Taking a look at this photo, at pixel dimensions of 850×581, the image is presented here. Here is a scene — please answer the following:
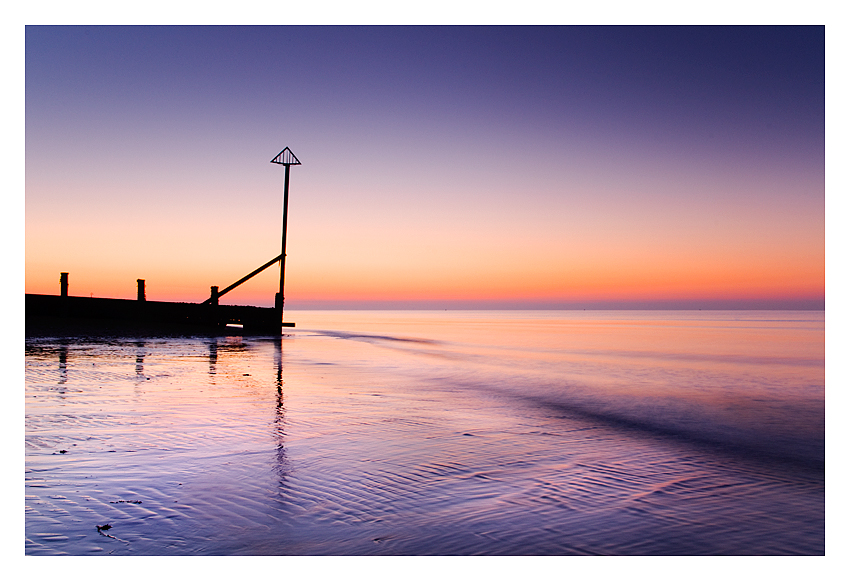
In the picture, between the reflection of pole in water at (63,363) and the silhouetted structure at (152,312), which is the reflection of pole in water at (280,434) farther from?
the silhouetted structure at (152,312)

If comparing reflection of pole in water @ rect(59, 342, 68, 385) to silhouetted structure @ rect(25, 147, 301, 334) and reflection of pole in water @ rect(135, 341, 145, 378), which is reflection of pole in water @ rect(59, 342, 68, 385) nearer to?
reflection of pole in water @ rect(135, 341, 145, 378)

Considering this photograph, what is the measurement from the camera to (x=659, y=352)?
28469 millimetres

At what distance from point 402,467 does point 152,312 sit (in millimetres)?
26134

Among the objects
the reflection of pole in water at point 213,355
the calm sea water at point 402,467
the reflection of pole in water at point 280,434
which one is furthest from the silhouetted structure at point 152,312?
the reflection of pole in water at point 280,434

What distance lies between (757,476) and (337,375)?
36.5ft

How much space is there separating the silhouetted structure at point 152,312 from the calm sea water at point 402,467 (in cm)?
1380

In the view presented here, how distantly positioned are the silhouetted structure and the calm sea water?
45.3ft

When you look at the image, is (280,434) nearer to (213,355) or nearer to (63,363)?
(63,363)

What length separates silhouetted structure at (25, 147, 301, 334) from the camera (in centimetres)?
2556

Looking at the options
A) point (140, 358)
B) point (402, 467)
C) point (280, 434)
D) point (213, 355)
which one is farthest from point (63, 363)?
point (402, 467)

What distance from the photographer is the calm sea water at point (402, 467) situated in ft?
15.4

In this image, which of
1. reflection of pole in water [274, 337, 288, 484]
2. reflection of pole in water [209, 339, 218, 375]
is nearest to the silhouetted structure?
reflection of pole in water [209, 339, 218, 375]
